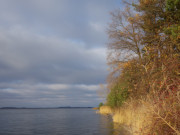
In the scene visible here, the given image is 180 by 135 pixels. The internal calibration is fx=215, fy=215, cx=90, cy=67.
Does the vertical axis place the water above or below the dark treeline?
below

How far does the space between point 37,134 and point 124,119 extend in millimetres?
8378

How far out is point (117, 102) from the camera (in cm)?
2823

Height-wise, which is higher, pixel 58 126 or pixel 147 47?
pixel 147 47

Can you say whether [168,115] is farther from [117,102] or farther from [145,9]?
[117,102]

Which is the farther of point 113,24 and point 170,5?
point 113,24

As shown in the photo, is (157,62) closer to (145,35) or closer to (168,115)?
(145,35)

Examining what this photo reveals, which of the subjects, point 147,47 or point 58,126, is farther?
point 58,126

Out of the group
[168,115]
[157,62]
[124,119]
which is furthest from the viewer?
[124,119]

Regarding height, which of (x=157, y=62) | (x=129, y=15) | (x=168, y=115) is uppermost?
(x=129, y=15)

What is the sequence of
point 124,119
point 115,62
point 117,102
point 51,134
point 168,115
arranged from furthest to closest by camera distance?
point 117,102, point 115,62, point 124,119, point 51,134, point 168,115

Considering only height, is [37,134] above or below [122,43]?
below

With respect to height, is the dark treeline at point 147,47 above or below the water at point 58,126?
above

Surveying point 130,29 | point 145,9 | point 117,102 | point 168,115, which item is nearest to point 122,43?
point 130,29

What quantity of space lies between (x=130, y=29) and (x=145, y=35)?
221 centimetres
